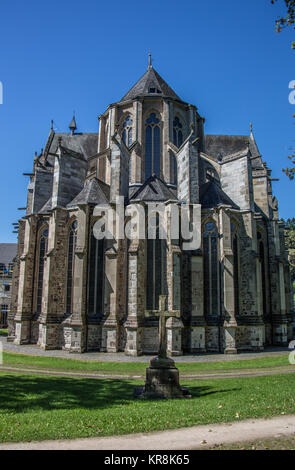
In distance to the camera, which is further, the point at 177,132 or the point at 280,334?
the point at 177,132

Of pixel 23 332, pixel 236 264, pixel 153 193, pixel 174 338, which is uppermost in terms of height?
pixel 153 193

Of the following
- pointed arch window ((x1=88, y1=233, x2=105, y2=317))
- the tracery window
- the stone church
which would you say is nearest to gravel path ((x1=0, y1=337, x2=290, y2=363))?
the stone church

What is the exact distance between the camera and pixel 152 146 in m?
27.5

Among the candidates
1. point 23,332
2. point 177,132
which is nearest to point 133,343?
point 23,332

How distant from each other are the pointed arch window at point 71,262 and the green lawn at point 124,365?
483cm

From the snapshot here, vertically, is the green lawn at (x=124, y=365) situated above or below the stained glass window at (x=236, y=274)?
below

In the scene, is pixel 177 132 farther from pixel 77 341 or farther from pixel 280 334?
pixel 77 341

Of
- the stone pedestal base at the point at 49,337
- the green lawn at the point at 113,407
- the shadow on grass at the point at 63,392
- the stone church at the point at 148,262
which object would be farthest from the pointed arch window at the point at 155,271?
the green lawn at the point at 113,407

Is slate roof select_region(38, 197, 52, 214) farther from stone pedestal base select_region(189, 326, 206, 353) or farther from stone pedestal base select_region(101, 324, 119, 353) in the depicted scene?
stone pedestal base select_region(189, 326, 206, 353)

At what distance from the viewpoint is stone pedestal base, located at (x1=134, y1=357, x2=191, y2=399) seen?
9.31 m

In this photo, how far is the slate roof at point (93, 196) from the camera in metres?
22.1

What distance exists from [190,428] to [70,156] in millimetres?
21457

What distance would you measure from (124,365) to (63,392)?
249 inches

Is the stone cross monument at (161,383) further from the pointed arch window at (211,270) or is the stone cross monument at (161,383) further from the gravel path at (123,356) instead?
the pointed arch window at (211,270)
